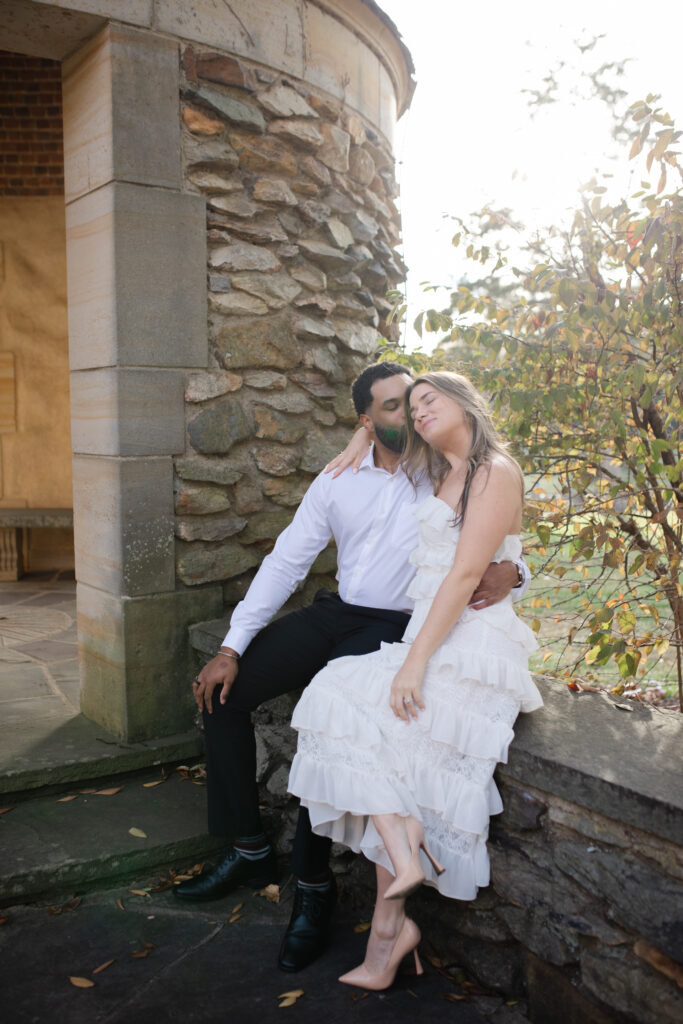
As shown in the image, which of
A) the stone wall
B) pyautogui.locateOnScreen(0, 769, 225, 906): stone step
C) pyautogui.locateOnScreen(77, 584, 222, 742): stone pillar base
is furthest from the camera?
pyautogui.locateOnScreen(77, 584, 222, 742): stone pillar base

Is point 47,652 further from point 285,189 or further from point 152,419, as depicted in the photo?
point 285,189

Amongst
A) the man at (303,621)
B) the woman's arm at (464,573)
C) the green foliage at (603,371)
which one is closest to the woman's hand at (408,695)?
the woman's arm at (464,573)

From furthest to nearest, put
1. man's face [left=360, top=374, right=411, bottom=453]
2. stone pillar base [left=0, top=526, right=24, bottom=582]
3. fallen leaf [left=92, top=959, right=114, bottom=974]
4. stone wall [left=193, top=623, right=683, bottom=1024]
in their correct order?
1. stone pillar base [left=0, top=526, right=24, bottom=582]
2. man's face [left=360, top=374, right=411, bottom=453]
3. fallen leaf [left=92, top=959, right=114, bottom=974]
4. stone wall [left=193, top=623, right=683, bottom=1024]

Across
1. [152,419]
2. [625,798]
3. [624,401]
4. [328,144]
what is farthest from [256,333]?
[625,798]

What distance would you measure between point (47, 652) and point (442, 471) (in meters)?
2.60

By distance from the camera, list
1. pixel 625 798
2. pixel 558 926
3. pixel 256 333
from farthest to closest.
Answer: pixel 256 333
pixel 558 926
pixel 625 798

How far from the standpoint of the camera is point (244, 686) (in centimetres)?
254

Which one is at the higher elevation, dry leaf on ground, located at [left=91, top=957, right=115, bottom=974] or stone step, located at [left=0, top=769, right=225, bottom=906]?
stone step, located at [left=0, top=769, right=225, bottom=906]

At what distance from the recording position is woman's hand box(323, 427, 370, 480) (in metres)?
2.74

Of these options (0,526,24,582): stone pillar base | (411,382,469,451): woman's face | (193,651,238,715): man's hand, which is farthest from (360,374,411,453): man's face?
(0,526,24,582): stone pillar base

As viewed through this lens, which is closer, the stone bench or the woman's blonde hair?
the woman's blonde hair

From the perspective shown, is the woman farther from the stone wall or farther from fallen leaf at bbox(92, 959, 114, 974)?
fallen leaf at bbox(92, 959, 114, 974)

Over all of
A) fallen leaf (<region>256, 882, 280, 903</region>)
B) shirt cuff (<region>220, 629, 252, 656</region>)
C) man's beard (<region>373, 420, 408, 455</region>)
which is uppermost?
man's beard (<region>373, 420, 408, 455</region>)

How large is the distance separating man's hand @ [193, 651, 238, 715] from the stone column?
1.94ft
